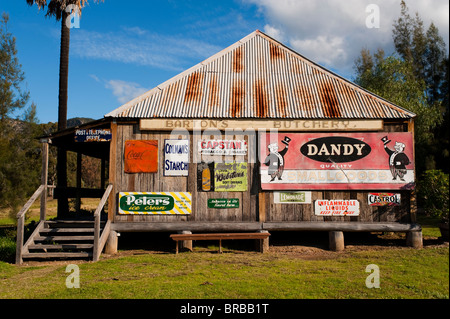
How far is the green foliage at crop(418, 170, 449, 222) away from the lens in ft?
33.7

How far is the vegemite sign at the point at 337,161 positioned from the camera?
10680mm

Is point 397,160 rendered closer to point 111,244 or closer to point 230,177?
point 230,177

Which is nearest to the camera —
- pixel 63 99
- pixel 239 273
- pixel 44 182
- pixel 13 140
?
pixel 239 273

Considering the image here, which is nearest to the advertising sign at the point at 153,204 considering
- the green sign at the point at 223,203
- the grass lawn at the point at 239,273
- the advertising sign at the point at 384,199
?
the green sign at the point at 223,203

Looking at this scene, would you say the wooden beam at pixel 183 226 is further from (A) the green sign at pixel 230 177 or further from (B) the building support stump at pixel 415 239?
(B) the building support stump at pixel 415 239

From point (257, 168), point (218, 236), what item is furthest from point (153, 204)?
point (257, 168)

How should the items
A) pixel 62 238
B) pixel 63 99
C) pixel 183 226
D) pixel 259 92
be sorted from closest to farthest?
1. pixel 62 238
2. pixel 183 226
3. pixel 259 92
4. pixel 63 99

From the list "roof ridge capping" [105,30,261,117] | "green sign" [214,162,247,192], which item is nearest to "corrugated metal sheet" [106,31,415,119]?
"roof ridge capping" [105,30,261,117]

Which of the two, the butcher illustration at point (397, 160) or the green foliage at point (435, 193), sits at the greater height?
the butcher illustration at point (397, 160)

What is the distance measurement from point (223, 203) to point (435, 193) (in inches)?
281

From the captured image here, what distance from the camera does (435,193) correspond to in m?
10.6

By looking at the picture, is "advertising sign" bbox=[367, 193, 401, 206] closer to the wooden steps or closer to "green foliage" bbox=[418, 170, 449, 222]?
"green foliage" bbox=[418, 170, 449, 222]

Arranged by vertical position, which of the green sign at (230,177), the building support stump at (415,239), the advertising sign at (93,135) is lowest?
the building support stump at (415,239)
